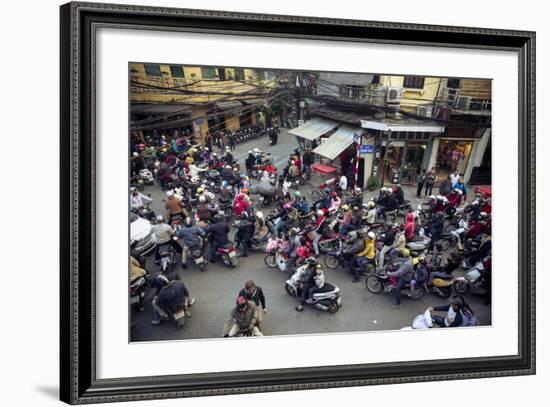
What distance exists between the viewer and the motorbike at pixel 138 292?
593 cm

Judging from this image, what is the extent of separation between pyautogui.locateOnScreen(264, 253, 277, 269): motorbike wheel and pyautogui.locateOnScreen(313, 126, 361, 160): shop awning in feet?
3.81

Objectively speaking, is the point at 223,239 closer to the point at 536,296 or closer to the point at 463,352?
the point at 463,352

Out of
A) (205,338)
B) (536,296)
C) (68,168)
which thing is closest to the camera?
(68,168)

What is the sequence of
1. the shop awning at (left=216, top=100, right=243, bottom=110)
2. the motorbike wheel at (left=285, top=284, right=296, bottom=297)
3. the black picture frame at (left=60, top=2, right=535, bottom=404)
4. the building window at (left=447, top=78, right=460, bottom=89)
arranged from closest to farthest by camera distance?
the black picture frame at (left=60, top=2, right=535, bottom=404) < the shop awning at (left=216, top=100, right=243, bottom=110) < the motorbike wheel at (left=285, top=284, right=296, bottom=297) < the building window at (left=447, top=78, right=460, bottom=89)

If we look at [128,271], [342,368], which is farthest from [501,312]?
[128,271]

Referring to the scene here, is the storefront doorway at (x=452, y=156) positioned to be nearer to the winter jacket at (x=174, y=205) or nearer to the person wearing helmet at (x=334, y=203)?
the person wearing helmet at (x=334, y=203)

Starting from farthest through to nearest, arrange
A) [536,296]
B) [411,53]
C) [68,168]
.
A: 1. [536,296]
2. [411,53]
3. [68,168]

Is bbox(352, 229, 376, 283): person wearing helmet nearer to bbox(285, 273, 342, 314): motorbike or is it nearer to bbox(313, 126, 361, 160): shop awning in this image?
bbox(285, 273, 342, 314): motorbike

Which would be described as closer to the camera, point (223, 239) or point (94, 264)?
point (94, 264)

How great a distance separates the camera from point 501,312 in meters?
6.88

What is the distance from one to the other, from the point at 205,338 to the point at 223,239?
3.25 feet

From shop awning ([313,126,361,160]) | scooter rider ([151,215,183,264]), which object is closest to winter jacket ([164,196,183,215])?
scooter rider ([151,215,183,264])

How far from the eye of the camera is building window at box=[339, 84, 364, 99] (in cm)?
637

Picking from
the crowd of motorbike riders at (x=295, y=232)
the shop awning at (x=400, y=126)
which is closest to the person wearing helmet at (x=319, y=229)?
the crowd of motorbike riders at (x=295, y=232)
